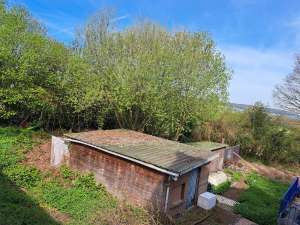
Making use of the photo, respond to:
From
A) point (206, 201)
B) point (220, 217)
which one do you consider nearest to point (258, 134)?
point (206, 201)

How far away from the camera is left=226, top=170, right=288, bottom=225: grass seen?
1333 centimetres

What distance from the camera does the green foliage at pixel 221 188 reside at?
52.5 feet

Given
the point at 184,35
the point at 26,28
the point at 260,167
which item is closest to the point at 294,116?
the point at 260,167

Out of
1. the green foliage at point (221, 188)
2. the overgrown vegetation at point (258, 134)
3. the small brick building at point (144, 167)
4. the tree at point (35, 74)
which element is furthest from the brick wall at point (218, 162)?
the tree at point (35, 74)

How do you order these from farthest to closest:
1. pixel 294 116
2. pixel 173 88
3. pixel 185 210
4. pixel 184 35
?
pixel 294 116
pixel 184 35
pixel 173 88
pixel 185 210

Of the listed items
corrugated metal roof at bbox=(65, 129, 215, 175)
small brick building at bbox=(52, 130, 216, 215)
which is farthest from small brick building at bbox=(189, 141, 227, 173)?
corrugated metal roof at bbox=(65, 129, 215, 175)

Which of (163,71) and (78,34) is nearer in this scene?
(163,71)

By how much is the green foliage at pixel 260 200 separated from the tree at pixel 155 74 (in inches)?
224

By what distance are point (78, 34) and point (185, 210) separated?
48.4 feet

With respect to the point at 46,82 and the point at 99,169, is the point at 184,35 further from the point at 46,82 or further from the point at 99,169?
the point at 99,169

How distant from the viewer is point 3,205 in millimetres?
9688

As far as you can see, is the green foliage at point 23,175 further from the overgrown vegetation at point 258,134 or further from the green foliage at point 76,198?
the overgrown vegetation at point 258,134

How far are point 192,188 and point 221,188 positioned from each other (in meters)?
4.49

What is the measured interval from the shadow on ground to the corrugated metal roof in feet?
11.2
